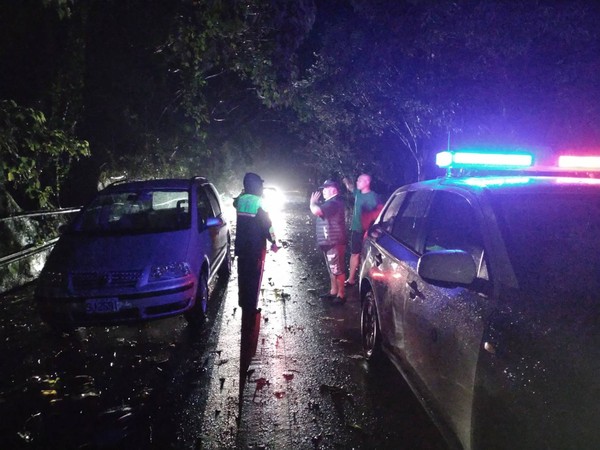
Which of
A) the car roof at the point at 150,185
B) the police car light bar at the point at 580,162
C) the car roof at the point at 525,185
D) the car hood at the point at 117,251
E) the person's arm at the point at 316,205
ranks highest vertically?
the police car light bar at the point at 580,162

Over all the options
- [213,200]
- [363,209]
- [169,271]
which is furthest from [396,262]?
[213,200]

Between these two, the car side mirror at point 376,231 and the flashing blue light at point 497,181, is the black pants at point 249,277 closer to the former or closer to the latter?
the car side mirror at point 376,231

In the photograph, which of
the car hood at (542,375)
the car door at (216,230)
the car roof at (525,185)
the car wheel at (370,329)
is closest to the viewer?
the car hood at (542,375)

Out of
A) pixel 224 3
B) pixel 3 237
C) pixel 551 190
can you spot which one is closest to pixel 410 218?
pixel 551 190

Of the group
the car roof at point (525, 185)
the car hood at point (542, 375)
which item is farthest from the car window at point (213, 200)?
the car hood at point (542, 375)

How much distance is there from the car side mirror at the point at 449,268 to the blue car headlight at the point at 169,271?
3.63m

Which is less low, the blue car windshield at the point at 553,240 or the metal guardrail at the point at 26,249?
the blue car windshield at the point at 553,240

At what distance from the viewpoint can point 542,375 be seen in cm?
209

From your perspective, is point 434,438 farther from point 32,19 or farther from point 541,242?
point 32,19

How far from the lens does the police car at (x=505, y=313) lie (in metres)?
2.04

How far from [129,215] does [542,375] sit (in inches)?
238

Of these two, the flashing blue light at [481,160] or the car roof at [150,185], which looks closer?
the flashing blue light at [481,160]

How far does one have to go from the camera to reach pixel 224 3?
826cm

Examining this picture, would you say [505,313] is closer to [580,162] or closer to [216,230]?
[580,162]
